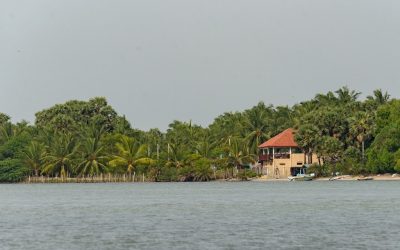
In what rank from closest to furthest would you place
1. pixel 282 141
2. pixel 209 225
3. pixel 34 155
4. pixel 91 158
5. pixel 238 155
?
pixel 209 225 < pixel 282 141 < pixel 91 158 < pixel 34 155 < pixel 238 155

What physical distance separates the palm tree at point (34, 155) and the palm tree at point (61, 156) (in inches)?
44.9

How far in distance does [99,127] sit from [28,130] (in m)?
12.7

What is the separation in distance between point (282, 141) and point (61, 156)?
3545 centimetres

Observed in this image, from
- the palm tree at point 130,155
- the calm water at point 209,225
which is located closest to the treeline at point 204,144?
the palm tree at point 130,155

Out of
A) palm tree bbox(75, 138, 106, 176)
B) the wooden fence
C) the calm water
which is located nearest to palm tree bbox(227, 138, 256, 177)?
the wooden fence

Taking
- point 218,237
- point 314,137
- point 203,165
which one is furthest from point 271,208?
point 203,165

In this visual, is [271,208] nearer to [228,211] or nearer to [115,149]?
[228,211]

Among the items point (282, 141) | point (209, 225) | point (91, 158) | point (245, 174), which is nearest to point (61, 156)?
point (91, 158)

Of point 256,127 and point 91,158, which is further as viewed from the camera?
point 256,127

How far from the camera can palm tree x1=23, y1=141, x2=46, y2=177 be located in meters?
144

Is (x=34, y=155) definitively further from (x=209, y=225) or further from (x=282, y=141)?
(x=209, y=225)

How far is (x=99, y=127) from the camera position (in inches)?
6373

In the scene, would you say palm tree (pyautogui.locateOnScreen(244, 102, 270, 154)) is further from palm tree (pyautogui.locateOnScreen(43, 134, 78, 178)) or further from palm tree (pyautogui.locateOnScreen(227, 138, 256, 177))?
palm tree (pyautogui.locateOnScreen(43, 134, 78, 178))

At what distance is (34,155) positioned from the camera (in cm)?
14388
